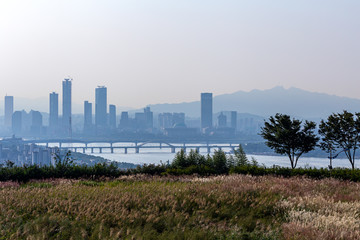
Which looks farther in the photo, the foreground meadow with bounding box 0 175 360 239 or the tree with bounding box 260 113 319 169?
the tree with bounding box 260 113 319 169

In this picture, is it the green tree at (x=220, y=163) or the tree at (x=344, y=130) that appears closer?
the green tree at (x=220, y=163)

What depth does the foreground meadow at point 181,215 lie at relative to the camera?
6.99m

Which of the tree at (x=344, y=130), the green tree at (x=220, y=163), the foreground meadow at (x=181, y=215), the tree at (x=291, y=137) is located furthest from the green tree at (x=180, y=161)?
the tree at (x=344, y=130)

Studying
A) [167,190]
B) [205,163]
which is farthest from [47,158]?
[167,190]

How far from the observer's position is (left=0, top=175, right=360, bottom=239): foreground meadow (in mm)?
6988

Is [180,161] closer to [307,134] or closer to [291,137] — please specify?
A: [291,137]

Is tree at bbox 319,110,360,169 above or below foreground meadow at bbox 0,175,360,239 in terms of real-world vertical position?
above

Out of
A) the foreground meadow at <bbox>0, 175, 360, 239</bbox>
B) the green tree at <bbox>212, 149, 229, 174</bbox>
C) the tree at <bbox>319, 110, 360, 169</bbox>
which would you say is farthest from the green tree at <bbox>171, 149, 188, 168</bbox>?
the tree at <bbox>319, 110, 360, 169</bbox>

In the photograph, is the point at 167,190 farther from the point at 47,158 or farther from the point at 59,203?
the point at 47,158

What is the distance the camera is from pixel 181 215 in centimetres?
846

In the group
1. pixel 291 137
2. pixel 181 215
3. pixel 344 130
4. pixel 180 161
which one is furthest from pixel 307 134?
pixel 181 215

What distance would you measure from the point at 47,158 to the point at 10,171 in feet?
380

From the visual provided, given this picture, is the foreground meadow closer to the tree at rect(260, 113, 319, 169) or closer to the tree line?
the tree at rect(260, 113, 319, 169)

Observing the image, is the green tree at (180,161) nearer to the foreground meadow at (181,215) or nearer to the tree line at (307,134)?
the tree line at (307,134)
